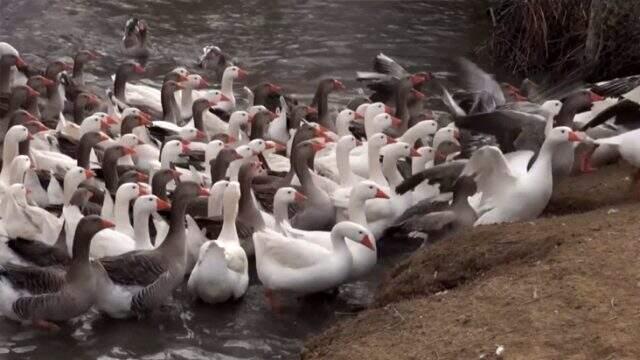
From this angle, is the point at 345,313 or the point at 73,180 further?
the point at 73,180

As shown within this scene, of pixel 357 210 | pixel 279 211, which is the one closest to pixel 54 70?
pixel 279 211

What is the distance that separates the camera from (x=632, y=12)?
14.8m

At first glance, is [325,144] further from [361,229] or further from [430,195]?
[361,229]

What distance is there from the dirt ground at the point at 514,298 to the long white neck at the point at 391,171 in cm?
280

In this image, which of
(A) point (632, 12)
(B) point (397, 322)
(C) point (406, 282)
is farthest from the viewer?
(A) point (632, 12)

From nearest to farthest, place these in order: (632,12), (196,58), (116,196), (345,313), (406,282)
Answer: (406,282) → (345,313) → (116,196) → (632,12) → (196,58)

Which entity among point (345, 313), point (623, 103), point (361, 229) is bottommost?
point (345, 313)

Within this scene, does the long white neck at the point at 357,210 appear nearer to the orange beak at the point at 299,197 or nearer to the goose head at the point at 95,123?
the orange beak at the point at 299,197

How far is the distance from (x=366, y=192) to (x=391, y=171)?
1.30m

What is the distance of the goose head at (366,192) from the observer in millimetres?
9859

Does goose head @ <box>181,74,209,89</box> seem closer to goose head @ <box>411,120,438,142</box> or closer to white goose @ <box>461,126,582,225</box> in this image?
goose head @ <box>411,120,438,142</box>

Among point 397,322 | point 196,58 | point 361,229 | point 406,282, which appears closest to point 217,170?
point 361,229

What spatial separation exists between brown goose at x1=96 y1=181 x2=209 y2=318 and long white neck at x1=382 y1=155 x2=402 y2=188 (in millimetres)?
2828

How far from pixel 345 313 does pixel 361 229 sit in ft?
2.39
